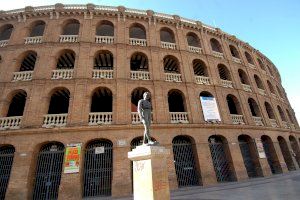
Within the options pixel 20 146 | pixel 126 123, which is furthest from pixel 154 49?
pixel 20 146

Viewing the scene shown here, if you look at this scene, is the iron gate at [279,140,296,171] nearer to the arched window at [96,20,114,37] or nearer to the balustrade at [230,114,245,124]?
the balustrade at [230,114,245,124]

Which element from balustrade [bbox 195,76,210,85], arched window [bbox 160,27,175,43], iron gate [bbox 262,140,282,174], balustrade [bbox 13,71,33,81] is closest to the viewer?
balustrade [bbox 13,71,33,81]

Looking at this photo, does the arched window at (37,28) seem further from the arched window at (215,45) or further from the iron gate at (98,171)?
the arched window at (215,45)

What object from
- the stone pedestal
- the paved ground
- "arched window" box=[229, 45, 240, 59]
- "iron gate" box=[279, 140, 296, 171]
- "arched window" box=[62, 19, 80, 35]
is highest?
"arched window" box=[62, 19, 80, 35]

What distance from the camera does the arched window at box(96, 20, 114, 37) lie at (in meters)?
16.9

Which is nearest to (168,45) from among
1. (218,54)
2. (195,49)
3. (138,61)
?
(195,49)

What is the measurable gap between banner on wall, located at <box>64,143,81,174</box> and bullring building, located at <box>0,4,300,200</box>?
58mm

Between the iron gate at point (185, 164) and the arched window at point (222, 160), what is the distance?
1.74 m

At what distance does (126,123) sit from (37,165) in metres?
5.98

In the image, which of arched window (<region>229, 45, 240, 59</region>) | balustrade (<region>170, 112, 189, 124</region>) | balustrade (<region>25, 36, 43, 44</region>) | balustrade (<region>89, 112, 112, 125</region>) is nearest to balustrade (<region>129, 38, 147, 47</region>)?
balustrade (<region>170, 112, 189, 124</region>)

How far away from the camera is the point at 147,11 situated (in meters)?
17.7

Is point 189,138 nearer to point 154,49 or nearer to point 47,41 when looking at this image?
point 154,49

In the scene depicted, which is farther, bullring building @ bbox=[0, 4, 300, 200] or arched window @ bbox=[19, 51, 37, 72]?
arched window @ bbox=[19, 51, 37, 72]

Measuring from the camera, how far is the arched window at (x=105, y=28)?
16.9 metres
